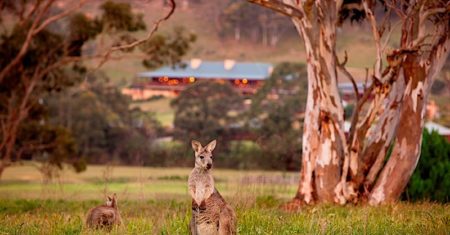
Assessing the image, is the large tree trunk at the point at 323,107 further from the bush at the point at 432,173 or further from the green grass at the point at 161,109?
the green grass at the point at 161,109

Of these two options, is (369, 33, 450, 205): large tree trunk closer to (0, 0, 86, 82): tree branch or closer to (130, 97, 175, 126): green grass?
(0, 0, 86, 82): tree branch

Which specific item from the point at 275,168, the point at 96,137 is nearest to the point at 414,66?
the point at 275,168

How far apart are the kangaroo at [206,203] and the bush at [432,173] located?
33.5ft

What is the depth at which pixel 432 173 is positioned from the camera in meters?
19.5

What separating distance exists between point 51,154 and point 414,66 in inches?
808

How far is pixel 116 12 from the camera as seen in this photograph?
1341 inches

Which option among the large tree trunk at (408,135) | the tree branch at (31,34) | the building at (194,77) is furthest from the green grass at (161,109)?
the large tree trunk at (408,135)

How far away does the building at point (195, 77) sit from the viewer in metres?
68.1

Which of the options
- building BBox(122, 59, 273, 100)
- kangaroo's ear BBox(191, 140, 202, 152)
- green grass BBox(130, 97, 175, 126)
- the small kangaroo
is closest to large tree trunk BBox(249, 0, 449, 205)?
the small kangaroo

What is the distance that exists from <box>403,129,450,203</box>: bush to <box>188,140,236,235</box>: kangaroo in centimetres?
1022

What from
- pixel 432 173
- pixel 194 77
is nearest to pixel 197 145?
pixel 432 173

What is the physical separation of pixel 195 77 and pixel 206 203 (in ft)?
194

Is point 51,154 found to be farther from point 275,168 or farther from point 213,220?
point 213,220

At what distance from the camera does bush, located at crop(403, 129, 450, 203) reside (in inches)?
755
